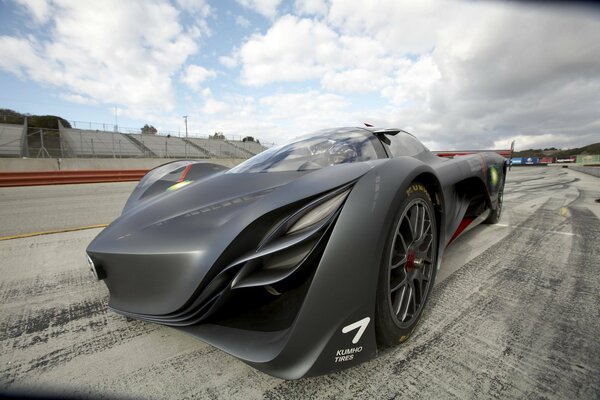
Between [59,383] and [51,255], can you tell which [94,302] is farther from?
[51,255]

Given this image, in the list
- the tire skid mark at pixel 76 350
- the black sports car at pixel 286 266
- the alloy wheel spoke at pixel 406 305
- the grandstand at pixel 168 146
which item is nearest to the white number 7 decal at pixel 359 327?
the black sports car at pixel 286 266

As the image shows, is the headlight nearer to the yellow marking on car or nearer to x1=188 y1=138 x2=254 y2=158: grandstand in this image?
the yellow marking on car

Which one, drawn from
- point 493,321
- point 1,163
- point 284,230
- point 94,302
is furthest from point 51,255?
point 1,163

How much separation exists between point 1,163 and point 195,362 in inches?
618

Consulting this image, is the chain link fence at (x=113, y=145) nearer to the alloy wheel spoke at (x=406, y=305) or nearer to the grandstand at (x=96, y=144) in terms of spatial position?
the grandstand at (x=96, y=144)

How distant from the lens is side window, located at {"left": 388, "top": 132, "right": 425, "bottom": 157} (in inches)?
92.9

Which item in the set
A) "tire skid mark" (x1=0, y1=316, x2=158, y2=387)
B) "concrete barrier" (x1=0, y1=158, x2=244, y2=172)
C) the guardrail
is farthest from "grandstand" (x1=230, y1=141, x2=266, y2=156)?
"tire skid mark" (x1=0, y1=316, x2=158, y2=387)

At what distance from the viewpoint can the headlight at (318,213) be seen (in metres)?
1.24

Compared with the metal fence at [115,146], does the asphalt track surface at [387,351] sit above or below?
below

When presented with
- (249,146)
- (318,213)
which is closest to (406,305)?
(318,213)

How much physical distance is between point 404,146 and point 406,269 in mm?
1307

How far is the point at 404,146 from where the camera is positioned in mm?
2549

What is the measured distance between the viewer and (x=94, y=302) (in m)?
1.98

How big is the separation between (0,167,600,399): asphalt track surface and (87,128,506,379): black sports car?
0.17m
